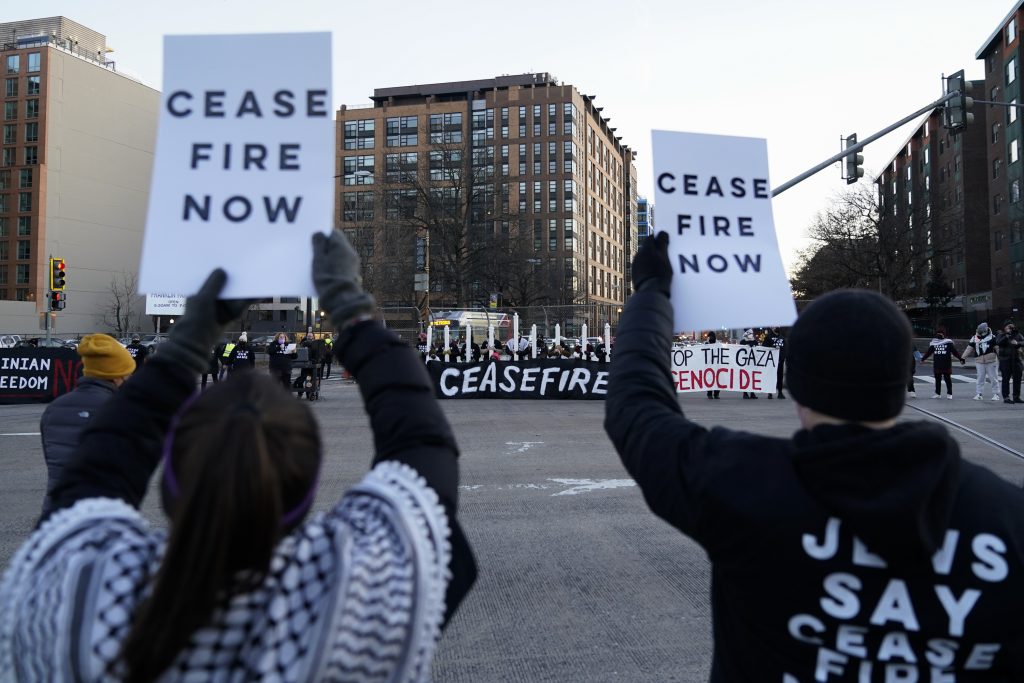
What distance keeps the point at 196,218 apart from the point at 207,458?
3.42ft

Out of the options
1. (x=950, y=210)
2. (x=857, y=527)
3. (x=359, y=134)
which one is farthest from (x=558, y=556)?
(x=359, y=134)

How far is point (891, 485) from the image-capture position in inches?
59.2

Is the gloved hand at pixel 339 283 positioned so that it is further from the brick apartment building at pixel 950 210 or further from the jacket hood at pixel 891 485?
the brick apartment building at pixel 950 210

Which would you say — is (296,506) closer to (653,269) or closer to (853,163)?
(653,269)

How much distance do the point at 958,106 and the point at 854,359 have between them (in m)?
16.7

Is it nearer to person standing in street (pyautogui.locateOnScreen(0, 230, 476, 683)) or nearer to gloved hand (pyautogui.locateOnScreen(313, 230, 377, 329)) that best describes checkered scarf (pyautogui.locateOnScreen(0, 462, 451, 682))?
person standing in street (pyautogui.locateOnScreen(0, 230, 476, 683))

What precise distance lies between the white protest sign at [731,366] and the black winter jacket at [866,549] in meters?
18.0

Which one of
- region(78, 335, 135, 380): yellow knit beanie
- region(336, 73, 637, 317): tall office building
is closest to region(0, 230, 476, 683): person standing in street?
region(78, 335, 135, 380): yellow knit beanie

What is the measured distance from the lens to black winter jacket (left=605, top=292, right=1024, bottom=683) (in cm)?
151

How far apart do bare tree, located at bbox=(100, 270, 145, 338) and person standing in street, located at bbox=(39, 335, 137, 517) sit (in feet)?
281

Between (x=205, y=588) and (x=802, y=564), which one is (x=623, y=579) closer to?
(x=802, y=564)

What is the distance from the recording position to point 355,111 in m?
102

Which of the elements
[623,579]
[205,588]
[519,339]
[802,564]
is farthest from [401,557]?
[519,339]

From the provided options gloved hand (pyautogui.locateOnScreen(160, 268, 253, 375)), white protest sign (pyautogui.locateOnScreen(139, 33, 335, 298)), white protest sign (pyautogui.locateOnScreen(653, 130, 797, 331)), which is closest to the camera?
gloved hand (pyautogui.locateOnScreen(160, 268, 253, 375))
